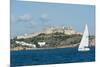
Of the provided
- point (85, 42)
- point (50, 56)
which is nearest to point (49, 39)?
point (50, 56)

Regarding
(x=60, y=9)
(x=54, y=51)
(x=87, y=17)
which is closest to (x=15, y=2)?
(x=60, y=9)

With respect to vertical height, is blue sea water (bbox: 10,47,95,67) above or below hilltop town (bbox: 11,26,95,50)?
below

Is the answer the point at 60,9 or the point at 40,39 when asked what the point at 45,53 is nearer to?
the point at 40,39

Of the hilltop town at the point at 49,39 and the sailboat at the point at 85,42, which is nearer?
the hilltop town at the point at 49,39

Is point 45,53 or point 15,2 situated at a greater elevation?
point 15,2

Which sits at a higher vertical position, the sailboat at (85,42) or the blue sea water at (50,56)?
the sailboat at (85,42)
